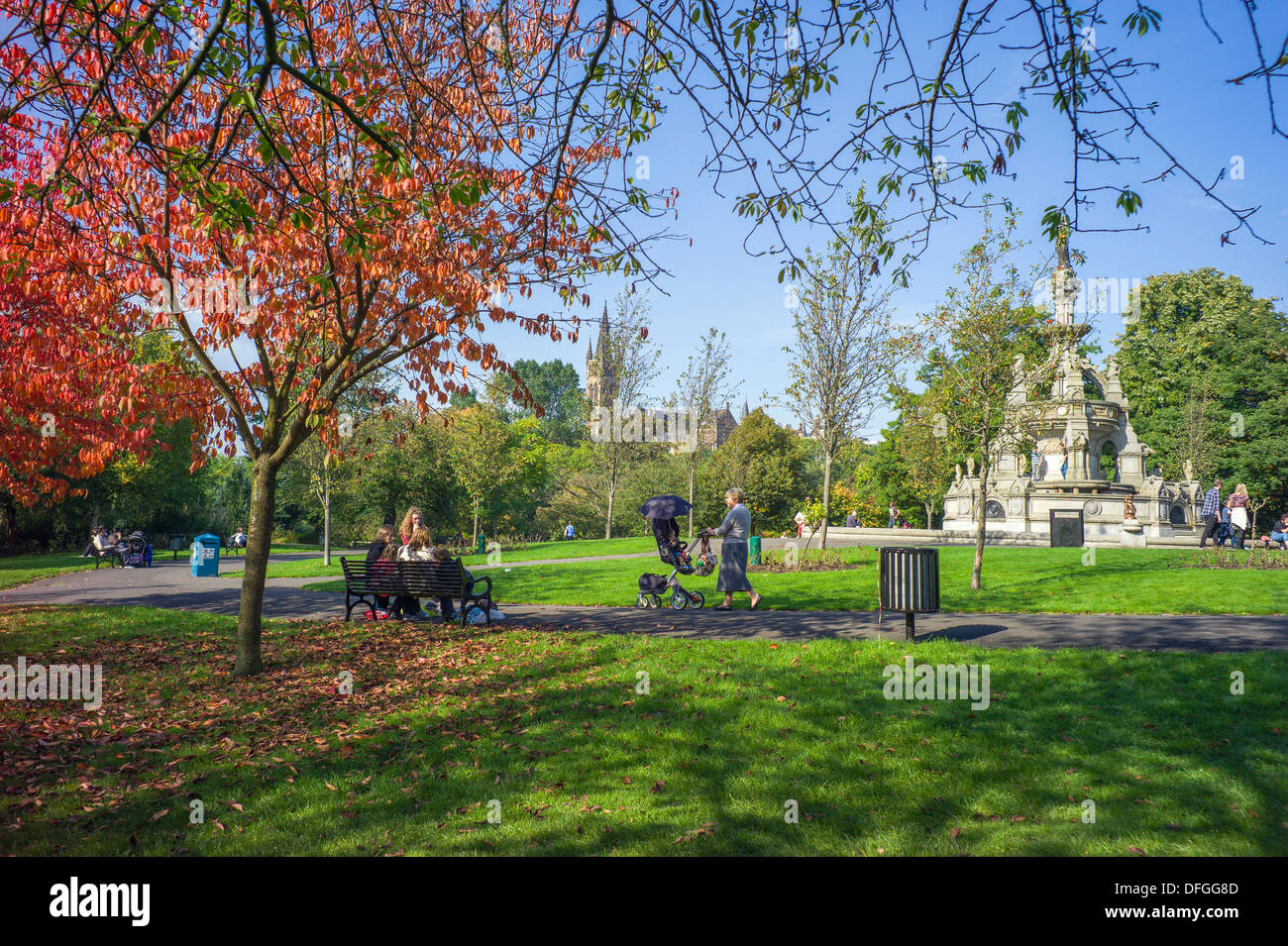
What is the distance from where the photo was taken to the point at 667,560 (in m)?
12.7

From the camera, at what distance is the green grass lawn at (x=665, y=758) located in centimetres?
407

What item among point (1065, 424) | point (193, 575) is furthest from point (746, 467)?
point (193, 575)

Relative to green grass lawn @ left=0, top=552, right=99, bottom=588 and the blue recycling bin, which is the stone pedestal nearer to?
the blue recycling bin

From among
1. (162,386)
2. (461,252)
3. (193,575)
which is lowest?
(193,575)

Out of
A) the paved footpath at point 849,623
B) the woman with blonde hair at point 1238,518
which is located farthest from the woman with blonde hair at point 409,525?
the woman with blonde hair at point 1238,518

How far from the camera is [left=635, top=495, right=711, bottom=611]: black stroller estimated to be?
40.2 feet

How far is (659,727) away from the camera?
230 inches

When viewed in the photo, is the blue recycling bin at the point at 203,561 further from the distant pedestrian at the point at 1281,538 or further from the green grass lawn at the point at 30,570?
the distant pedestrian at the point at 1281,538

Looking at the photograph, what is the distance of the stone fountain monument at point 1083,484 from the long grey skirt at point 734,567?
1721 centimetres

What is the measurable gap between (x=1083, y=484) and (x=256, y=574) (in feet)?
95.6

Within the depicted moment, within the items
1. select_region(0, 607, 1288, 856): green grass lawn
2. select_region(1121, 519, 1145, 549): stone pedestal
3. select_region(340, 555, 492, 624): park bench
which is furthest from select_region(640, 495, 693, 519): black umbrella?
select_region(1121, 519, 1145, 549): stone pedestal

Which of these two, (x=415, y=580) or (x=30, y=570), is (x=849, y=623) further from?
(x=30, y=570)

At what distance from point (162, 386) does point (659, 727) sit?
643cm
